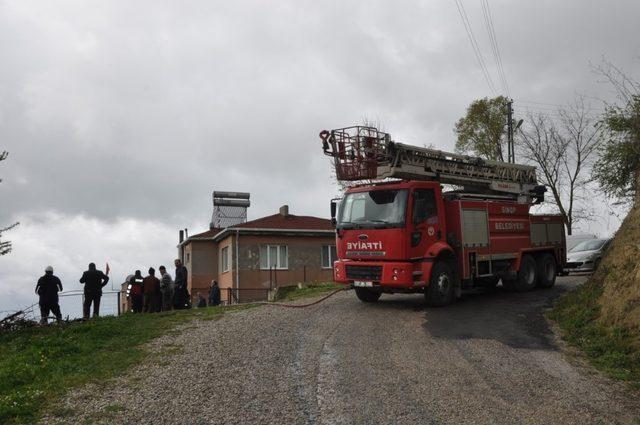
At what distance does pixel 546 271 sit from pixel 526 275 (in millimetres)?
1108

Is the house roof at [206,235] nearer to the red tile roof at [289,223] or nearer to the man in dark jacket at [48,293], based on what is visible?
the red tile roof at [289,223]

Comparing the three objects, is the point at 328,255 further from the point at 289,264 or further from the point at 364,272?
the point at 364,272

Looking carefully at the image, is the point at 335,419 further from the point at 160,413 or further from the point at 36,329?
the point at 36,329

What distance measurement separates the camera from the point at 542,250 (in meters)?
17.5

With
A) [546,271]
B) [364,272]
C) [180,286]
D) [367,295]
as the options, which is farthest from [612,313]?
[180,286]

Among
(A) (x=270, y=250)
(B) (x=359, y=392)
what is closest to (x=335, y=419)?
(B) (x=359, y=392)

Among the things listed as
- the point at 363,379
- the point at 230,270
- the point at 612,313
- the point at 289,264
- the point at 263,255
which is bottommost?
the point at 363,379

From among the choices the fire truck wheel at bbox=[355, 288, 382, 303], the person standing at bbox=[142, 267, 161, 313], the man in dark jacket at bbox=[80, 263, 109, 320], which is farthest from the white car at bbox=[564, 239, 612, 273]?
the man in dark jacket at bbox=[80, 263, 109, 320]

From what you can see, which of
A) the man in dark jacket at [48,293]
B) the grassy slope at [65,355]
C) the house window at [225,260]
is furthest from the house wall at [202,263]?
the grassy slope at [65,355]

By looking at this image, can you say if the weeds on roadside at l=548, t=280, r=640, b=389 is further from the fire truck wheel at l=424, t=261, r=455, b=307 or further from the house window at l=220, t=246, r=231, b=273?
the house window at l=220, t=246, r=231, b=273

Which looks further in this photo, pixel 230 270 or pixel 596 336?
pixel 230 270

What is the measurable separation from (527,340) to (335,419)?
547 centimetres

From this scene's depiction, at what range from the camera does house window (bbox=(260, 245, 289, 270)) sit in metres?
31.2

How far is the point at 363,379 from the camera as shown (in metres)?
7.77
